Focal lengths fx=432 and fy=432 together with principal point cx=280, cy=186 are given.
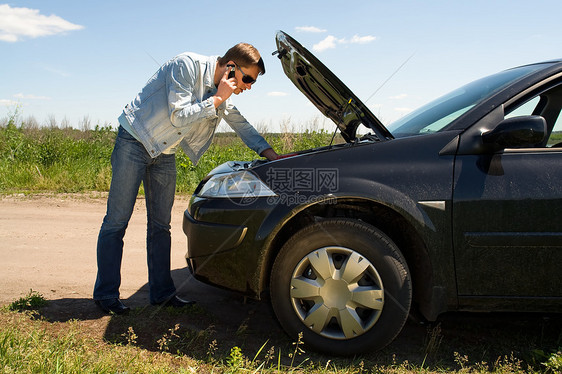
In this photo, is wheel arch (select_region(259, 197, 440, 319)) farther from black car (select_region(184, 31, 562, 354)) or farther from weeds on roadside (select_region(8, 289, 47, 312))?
weeds on roadside (select_region(8, 289, 47, 312))

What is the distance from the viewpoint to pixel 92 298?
3.37 m

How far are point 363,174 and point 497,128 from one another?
745 millimetres

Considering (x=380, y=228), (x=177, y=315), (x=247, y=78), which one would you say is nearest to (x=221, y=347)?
(x=177, y=315)

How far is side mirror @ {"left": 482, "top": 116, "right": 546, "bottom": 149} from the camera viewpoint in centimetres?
224

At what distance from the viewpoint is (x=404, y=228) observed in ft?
8.16

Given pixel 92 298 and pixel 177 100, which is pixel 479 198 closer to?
pixel 177 100

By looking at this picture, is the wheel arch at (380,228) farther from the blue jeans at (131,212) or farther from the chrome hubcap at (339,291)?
the blue jeans at (131,212)

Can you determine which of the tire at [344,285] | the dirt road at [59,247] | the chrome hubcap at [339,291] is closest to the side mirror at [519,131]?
the tire at [344,285]

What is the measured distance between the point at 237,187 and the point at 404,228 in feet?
3.31

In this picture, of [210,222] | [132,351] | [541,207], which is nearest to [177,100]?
[210,222]

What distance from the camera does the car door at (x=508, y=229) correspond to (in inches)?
89.9

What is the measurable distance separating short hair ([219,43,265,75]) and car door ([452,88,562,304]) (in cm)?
146

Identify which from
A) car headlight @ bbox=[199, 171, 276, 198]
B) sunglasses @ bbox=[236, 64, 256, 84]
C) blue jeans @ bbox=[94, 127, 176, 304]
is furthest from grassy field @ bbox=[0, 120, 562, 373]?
sunglasses @ bbox=[236, 64, 256, 84]

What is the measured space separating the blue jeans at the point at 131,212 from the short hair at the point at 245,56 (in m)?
0.90
